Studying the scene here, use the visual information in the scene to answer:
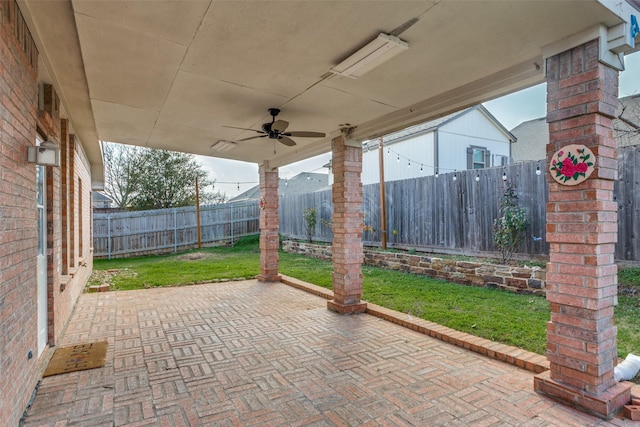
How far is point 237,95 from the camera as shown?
3668 mm

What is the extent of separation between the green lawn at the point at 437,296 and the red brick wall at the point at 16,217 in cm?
389

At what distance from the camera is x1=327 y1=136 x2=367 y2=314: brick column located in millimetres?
4895

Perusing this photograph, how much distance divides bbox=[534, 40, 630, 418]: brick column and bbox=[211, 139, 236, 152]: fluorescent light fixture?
4494 mm

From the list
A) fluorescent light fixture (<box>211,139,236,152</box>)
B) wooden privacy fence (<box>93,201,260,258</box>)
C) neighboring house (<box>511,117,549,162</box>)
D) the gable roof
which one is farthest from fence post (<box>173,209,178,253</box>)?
neighboring house (<box>511,117,549,162</box>)

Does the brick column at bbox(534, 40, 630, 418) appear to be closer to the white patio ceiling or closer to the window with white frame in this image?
the white patio ceiling

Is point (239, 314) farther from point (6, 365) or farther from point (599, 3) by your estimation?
point (599, 3)

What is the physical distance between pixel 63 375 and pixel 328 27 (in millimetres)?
3585

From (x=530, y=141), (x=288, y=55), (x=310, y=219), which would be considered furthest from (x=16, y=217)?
(x=530, y=141)

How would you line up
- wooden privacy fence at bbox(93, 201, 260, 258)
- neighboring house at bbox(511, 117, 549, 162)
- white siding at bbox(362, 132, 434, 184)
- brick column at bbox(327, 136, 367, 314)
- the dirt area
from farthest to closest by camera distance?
neighboring house at bbox(511, 117, 549, 162) < white siding at bbox(362, 132, 434, 184) < wooden privacy fence at bbox(93, 201, 260, 258) < the dirt area < brick column at bbox(327, 136, 367, 314)

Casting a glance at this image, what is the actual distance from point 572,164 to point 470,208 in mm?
4670

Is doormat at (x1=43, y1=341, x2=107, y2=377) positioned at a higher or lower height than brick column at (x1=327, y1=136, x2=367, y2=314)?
lower

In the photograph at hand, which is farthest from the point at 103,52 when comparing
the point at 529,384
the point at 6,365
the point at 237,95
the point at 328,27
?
the point at 529,384

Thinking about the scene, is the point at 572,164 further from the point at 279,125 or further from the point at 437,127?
the point at 437,127

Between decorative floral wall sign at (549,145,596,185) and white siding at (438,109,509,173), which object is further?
white siding at (438,109,509,173)
